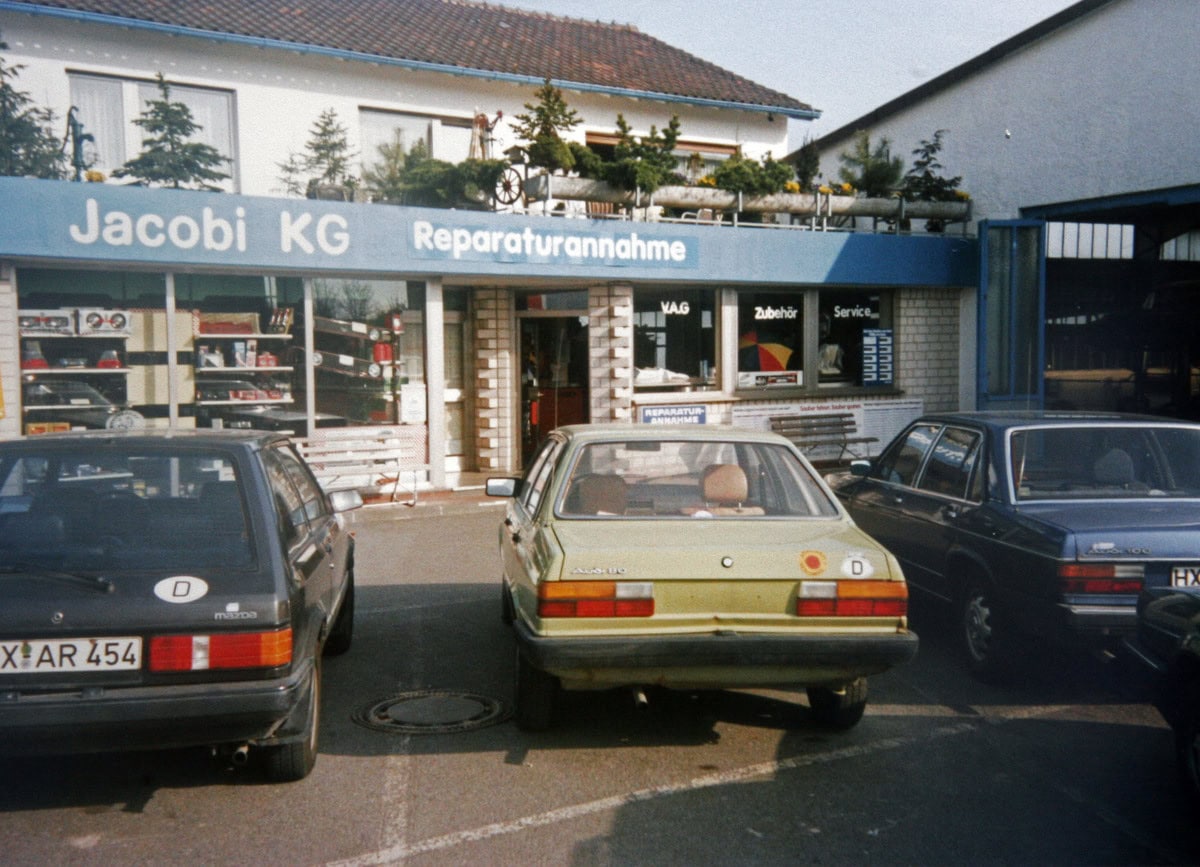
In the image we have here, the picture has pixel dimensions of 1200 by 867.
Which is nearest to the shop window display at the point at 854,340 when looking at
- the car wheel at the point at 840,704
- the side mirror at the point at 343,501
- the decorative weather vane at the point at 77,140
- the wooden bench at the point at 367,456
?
the wooden bench at the point at 367,456

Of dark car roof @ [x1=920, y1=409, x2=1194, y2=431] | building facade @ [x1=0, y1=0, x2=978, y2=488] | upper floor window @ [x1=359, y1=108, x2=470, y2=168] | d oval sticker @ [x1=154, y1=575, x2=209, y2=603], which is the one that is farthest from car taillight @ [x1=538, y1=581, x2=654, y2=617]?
upper floor window @ [x1=359, y1=108, x2=470, y2=168]

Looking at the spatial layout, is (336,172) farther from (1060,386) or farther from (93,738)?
(1060,386)

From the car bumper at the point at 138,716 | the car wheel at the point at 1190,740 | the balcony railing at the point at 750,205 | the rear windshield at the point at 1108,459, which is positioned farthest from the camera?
the balcony railing at the point at 750,205

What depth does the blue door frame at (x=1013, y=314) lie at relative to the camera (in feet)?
57.3

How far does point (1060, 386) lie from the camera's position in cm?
1995

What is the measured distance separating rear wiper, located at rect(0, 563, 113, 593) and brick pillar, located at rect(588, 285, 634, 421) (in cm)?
1142

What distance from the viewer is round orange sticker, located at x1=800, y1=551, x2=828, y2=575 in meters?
4.90

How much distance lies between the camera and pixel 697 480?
5.98 m

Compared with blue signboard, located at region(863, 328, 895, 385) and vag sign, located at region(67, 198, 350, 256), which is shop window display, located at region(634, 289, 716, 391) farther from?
vag sign, located at region(67, 198, 350, 256)

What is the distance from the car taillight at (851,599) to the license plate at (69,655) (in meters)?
2.73

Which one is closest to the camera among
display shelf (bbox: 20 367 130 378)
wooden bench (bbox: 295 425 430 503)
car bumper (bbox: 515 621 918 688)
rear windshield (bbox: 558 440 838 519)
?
car bumper (bbox: 515 621 918 688)

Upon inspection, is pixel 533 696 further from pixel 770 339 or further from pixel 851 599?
pixel 770 339

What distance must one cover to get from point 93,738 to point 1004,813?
11.5 feet

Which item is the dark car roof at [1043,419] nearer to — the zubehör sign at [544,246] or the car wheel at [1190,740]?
the car wheel at [1190,740]
